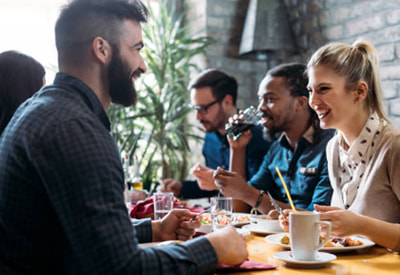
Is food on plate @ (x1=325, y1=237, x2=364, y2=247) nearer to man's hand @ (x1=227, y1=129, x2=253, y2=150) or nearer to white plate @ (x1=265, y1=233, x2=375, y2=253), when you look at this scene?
white plate @ (x1=265, y1=233, x2=375, y2=253)

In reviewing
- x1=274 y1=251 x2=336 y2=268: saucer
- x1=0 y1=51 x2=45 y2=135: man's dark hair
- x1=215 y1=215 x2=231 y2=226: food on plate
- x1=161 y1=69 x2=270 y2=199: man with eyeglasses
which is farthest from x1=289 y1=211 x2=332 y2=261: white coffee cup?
x1=161 y1=69 x2=270 y2=199: man with eyeglasses

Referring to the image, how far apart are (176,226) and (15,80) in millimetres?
1085

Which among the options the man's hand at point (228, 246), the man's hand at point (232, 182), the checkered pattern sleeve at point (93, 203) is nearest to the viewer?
the checkered pattern sleeve at point (93, 203)

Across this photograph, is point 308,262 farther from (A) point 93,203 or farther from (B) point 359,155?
(B) point 359,155

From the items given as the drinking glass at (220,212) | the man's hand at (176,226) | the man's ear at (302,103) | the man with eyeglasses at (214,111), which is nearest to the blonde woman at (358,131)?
the drinking glass at (220,212)

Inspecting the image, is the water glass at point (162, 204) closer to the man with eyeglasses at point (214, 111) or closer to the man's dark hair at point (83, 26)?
the man's dark hair at point (83, 26)

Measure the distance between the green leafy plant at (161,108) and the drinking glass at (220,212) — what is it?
118 inches

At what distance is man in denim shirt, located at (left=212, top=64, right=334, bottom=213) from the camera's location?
7.56ft

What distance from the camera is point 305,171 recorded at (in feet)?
7.87

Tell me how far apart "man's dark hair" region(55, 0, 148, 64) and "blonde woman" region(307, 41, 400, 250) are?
0.93 metres

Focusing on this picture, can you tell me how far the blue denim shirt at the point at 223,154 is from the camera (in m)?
3.14

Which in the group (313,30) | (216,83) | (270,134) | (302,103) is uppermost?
→ (313,30)

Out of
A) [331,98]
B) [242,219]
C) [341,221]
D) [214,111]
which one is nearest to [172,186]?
[214,111]

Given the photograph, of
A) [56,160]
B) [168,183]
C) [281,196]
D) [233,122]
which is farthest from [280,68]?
[56,160]
